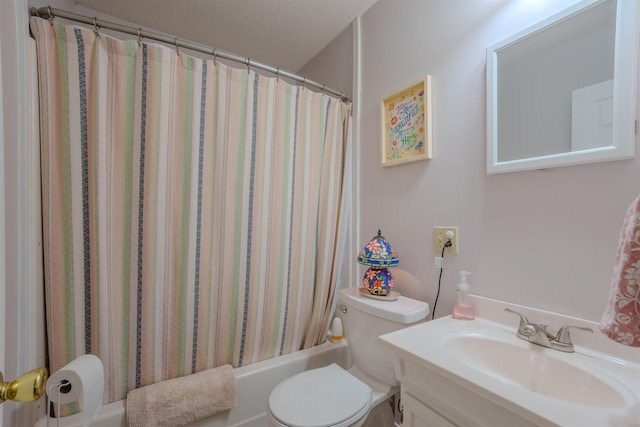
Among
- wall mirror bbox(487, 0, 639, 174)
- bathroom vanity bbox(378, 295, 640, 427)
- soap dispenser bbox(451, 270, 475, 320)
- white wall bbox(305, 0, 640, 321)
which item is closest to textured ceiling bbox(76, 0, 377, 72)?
white wall bbox(305, 0, 640, 321)

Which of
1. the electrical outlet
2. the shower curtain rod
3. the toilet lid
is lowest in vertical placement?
the toilet lid

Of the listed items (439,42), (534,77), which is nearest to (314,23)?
(439,42)

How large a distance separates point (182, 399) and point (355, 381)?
690mm

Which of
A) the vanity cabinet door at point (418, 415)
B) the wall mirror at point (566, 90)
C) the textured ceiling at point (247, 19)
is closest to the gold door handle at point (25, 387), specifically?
the vanity cabinet door at point (418, 415)

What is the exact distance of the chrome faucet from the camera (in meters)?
0.76

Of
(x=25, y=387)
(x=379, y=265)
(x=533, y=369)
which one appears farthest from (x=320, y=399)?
(x=25, y=387)

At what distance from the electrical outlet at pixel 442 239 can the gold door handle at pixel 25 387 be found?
45.5 inches

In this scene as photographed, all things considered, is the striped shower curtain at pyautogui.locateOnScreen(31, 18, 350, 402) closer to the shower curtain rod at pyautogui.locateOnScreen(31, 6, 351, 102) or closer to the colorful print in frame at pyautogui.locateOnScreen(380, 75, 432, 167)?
the shower curtain rod at pyautogui.locateOnScreen(31, 6, 351, 102)

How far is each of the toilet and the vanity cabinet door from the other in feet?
0.67

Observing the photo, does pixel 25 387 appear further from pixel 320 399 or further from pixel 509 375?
pixel 509 375

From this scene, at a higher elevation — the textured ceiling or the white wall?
the textured ceiling

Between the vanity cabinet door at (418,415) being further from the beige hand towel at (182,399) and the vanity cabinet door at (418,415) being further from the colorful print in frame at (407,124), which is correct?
the colorful print in frame at (407,124)

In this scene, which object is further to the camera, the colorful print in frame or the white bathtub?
the colorful print in frame

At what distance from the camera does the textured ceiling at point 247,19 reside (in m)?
1.43
